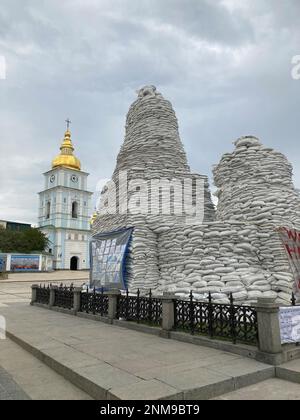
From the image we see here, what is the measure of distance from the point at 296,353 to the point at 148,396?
2890 mm

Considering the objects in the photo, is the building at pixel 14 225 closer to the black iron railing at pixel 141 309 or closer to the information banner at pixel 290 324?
the black iron railing at pixel 141 309

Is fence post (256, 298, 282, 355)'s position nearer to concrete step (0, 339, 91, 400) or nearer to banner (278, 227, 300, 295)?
concrete step (0, 339, 91, 400)

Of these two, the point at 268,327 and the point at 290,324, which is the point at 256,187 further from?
the point at 268,327

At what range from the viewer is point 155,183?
1223 cm

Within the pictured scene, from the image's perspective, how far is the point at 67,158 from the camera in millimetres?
57844

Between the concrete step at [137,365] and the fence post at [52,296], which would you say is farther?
the fence post at [52,296]

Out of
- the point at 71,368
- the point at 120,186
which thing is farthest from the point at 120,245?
the point at 71,368

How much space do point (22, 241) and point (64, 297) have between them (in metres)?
37.0

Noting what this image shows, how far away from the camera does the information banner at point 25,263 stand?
38.6 metres

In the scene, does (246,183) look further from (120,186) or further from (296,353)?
(296,353)

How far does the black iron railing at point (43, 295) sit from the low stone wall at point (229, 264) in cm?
475

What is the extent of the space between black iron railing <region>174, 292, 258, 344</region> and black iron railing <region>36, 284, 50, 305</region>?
732 centimetres

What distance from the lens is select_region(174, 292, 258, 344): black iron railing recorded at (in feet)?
19.0

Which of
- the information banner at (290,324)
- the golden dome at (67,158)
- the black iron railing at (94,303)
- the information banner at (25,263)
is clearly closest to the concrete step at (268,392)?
the information banner at (290,324)
